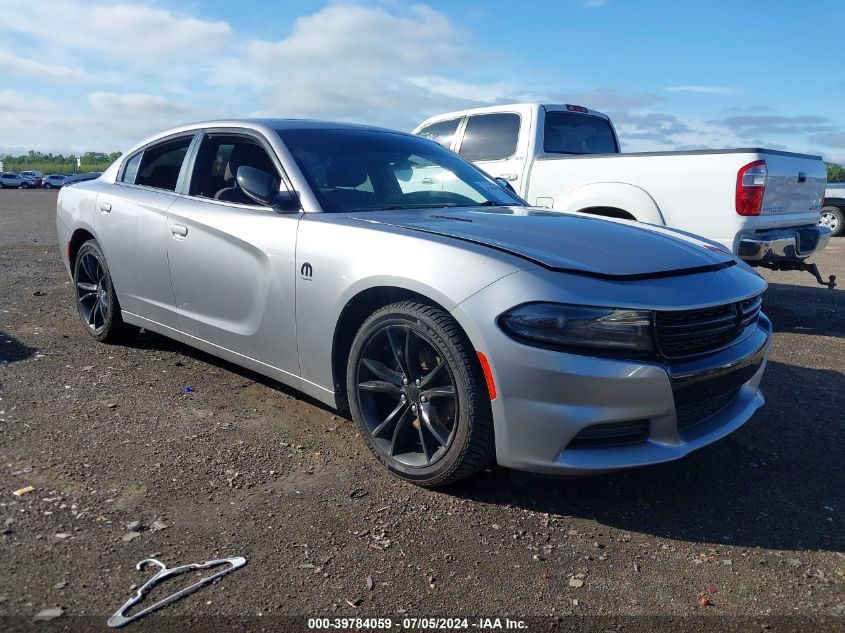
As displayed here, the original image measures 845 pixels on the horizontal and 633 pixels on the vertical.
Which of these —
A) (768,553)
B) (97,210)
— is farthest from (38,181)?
(768,553)

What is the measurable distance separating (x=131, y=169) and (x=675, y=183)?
4.31 metres

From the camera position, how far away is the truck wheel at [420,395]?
2900mm

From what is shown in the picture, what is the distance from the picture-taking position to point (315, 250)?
349 cm

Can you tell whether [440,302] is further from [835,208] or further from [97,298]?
[835,208]

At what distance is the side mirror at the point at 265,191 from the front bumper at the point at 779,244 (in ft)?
12.7

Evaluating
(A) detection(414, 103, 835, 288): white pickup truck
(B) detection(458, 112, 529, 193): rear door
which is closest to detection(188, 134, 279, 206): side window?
(A) detection(414, 103, 835, 288): white pickup truck

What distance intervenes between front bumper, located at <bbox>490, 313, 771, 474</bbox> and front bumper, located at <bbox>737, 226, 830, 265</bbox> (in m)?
3.39

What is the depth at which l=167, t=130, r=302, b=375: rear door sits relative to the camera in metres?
3.69

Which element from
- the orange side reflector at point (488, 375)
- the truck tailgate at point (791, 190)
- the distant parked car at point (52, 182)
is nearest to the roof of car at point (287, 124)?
the orange side reflector at point (488, 375)

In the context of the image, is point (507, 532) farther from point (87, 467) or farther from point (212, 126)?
point (212, 126)

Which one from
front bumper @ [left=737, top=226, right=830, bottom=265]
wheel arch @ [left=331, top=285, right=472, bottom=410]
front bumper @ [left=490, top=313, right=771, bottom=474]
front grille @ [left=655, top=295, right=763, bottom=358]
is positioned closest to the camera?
front bumper @ [left=490, top=313, right=771, bottom=474]

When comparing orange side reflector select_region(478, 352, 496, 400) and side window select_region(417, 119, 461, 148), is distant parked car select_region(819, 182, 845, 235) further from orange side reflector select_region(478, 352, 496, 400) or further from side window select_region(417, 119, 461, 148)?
orange side reflector select_region(478, 352, 496, 400)

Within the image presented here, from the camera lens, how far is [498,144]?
8023 millimetres

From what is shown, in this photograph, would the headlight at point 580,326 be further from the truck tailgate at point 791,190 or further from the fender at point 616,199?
the truck tailgate at point 791,190
